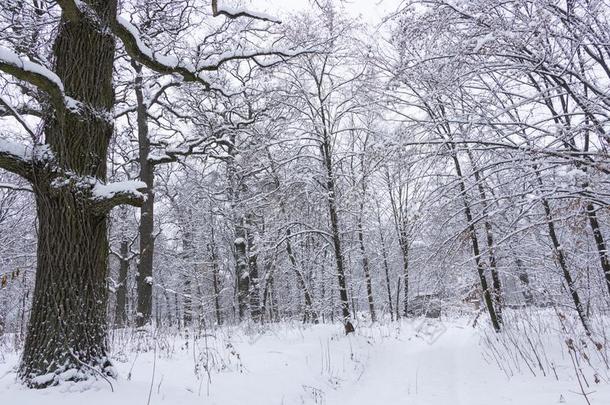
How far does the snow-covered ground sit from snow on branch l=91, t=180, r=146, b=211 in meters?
1.66

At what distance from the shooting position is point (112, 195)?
3.75 meters

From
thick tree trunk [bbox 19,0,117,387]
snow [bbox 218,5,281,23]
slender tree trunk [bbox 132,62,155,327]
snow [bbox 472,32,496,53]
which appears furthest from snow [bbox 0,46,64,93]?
slender tree trunk [bbox 132,62,155,327]

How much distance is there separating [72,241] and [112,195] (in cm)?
58

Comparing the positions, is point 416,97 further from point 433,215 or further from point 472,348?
point 472,348

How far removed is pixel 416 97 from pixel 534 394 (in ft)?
14.7

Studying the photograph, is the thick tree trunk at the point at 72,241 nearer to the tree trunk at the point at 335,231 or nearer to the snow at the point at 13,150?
the snow at the point at 13,150

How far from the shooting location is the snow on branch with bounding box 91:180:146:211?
3752 millimetres

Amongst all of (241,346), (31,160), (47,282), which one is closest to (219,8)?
(31,160)

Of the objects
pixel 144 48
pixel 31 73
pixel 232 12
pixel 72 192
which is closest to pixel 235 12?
pixel 232 12

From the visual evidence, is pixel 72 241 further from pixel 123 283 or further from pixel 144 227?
pixel 123 283

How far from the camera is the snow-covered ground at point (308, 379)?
3.57 meters

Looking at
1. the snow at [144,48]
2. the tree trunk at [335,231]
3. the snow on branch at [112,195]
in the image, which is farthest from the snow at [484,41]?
the tree trunk at [335,231]

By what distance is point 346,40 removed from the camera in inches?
381

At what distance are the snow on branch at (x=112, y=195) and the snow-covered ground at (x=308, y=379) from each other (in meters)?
1.66
